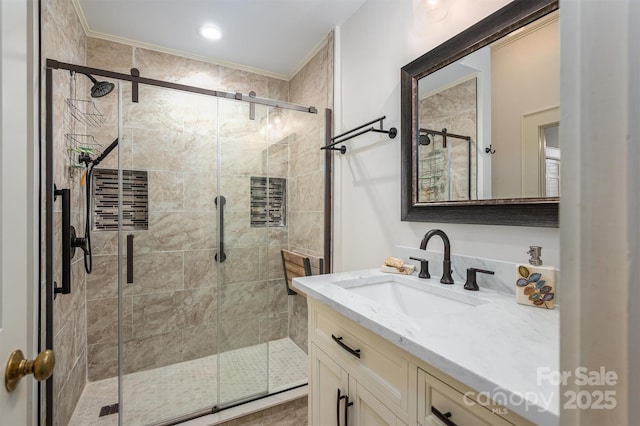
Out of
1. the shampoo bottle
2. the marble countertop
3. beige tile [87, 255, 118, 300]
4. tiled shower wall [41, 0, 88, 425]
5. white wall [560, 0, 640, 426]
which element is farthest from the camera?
beige tile [87, 255, 118, 300]

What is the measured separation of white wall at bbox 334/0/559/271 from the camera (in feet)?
3.70

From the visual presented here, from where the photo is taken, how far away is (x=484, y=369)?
1.80 ft

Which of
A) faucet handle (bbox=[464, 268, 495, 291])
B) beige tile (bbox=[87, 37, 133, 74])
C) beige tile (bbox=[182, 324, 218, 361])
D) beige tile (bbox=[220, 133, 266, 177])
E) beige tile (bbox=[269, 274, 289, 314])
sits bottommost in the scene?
beige tile (bbox=[182, 324, 218, 361])

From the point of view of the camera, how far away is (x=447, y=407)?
2.12 feet

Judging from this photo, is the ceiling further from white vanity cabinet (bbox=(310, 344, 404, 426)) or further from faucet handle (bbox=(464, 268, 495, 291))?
white vanity cabinet (bbox=(310, 344, 404, 426))

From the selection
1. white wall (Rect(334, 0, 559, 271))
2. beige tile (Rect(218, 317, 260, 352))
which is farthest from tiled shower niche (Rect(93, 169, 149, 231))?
white wall (Rect(334, 0, 559, 271))

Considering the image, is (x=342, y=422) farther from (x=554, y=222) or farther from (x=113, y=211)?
(x=113, y=211)

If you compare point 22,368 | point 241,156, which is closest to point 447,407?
point 22,368

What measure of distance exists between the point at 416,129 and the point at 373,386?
1.11 m

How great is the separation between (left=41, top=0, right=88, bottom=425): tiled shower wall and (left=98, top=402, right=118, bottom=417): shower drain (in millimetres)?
164

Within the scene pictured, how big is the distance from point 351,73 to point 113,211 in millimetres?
1950

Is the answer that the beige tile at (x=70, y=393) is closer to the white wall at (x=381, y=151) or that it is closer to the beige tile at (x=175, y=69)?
the white wall at (x=381, y=151)

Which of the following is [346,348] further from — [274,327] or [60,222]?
[60,222]

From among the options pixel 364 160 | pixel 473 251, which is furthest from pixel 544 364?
pixel 364 160
